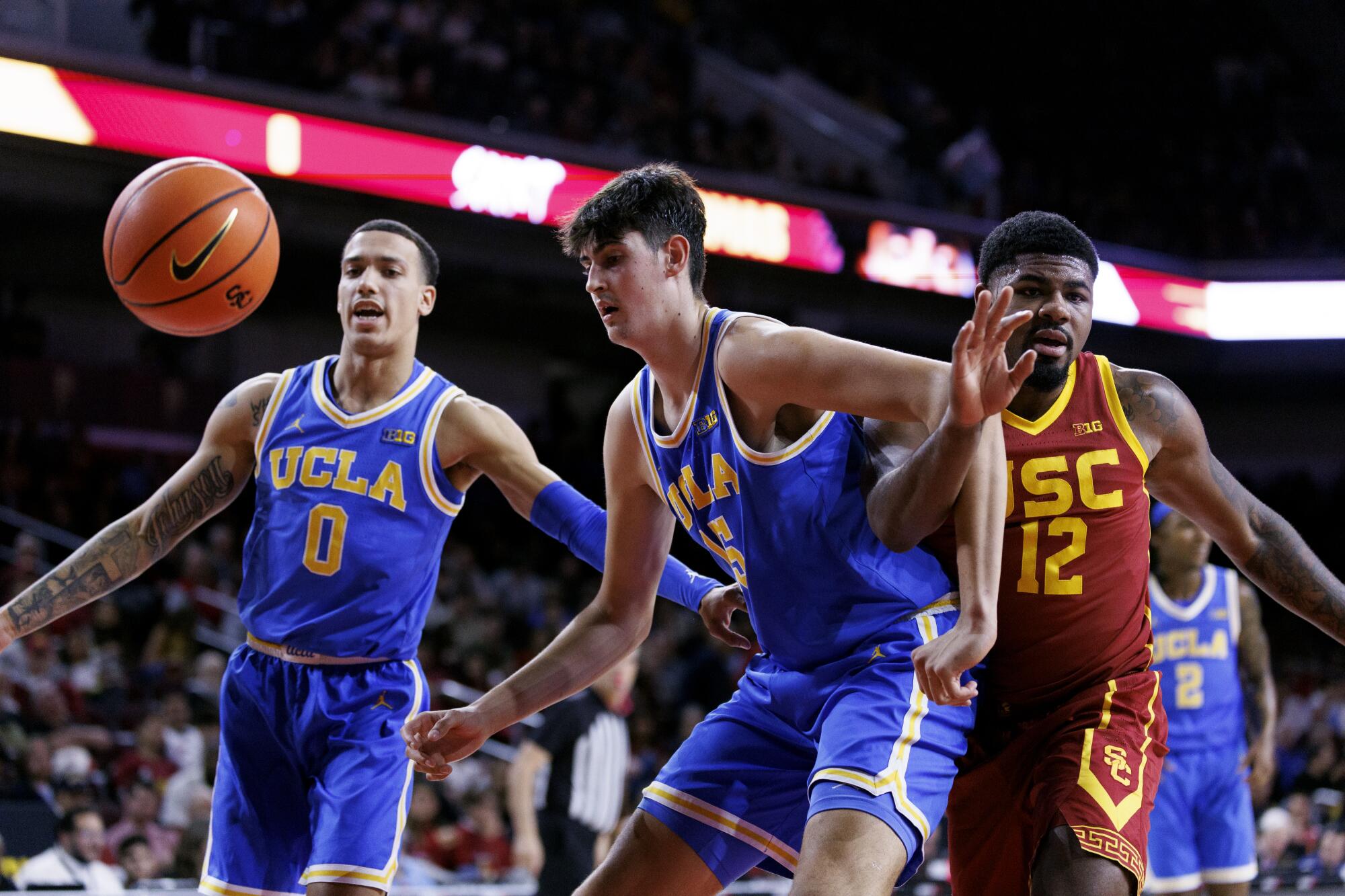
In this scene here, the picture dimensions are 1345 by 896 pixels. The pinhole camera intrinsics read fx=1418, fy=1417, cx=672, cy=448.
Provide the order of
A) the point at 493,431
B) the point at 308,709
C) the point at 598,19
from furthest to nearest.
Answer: the point at 598,19 → the point at 493,431 → the point at 308,709

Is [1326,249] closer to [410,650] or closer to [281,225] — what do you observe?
[281,225]

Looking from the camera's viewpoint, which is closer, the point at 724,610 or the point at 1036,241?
the point at 1036,241

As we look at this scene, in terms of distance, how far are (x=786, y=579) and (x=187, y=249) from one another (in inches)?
92.6

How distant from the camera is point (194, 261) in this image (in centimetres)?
440

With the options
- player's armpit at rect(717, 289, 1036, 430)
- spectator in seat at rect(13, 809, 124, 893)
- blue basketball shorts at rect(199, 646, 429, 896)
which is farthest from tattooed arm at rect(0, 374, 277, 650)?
spectator in seat at rect(13, 809, 124, 893)

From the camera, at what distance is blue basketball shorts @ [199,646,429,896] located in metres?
3.69

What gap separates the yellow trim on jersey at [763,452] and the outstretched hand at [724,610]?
58cm

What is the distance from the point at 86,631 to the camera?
9469mm

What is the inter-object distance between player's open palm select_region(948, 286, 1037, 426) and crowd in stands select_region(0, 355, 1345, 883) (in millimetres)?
5371

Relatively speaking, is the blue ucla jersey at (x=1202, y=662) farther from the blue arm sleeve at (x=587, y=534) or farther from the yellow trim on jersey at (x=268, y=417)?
the yellow trim on jersey at (x=268, y=417)

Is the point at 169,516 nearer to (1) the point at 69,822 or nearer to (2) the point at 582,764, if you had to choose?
(2) the point at 582,764

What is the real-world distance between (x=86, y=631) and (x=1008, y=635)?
7784 mm

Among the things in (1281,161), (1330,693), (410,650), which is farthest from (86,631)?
(1281,161)

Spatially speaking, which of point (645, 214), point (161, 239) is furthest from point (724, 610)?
point (161, 239)
